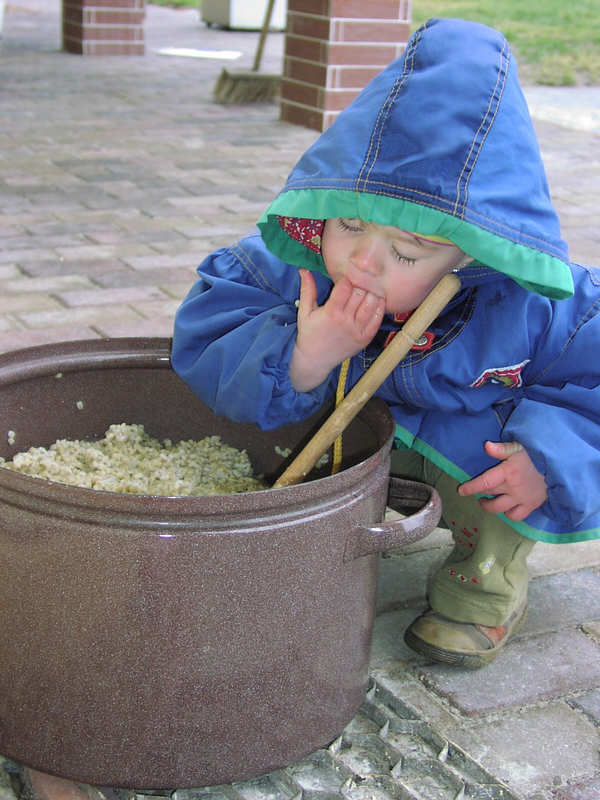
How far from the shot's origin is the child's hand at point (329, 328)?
1.54 metres

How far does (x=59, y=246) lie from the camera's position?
12.6 feet

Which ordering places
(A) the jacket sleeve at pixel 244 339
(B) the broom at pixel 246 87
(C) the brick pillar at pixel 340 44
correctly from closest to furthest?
(A) the jacket sleeve at pixel 244 339 → (C) the brick pillar at pixel 340 44 → (B) the broom at pixel 246 87

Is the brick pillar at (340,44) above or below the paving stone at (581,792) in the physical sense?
above

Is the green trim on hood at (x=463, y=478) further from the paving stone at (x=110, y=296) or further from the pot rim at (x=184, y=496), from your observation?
the paving stone at (x=110, y=296)

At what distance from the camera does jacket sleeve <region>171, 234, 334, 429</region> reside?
64.9 inches

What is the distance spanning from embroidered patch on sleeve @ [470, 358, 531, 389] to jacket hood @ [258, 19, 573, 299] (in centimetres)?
20

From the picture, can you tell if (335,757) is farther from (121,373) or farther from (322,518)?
(121,373)

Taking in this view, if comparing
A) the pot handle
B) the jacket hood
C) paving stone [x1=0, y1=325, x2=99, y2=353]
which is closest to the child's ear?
the jacket hood

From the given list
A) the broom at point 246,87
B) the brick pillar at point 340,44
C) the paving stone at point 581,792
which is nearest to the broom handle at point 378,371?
the paving stone at point 581,792

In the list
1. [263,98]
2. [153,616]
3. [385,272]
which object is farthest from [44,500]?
[263,98]

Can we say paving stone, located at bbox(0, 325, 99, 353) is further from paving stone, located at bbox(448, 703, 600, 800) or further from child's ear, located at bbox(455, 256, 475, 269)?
paving stone, located at bbox(448, 703, 600, 800)

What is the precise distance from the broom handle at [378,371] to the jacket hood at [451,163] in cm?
8

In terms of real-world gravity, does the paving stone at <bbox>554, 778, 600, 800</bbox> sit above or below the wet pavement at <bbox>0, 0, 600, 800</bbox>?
above

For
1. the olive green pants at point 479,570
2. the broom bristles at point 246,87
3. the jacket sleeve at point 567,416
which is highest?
the jacket sleeve at point 567,416
